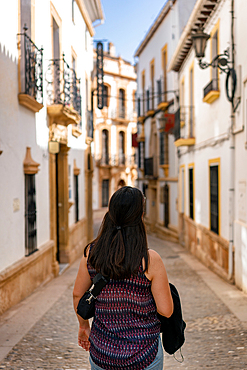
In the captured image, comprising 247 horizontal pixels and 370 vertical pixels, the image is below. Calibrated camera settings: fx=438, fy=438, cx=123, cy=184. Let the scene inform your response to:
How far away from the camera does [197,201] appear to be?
1303cm

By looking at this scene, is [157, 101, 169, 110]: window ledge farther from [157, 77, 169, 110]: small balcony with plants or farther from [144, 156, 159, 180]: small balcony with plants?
[144, 156, 159, 180]: small balcony with plants

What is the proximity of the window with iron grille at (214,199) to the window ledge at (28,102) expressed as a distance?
4.56 meters

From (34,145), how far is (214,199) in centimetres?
465

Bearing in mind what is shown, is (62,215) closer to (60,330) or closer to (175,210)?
(60,330)

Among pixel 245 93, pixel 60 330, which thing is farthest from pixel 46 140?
pixel 60 330

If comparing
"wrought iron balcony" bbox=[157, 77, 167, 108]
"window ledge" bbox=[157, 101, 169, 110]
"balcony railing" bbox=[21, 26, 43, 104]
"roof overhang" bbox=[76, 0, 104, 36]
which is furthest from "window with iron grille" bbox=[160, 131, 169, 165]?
"balcony railing" bbox=[21, 26, 43, 104]

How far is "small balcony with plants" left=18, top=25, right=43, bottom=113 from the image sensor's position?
23.3 feet

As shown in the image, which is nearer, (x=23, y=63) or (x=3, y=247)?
(x=3, y=247)

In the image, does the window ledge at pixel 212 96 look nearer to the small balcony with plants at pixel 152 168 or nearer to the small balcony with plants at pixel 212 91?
the small balcony with plants at pixel 212 91

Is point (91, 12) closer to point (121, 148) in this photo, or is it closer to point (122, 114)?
point (122, 114)

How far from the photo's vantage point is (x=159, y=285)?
7.14ft

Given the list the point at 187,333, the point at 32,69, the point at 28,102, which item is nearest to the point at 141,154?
the point at 32,69

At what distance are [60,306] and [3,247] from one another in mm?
1261

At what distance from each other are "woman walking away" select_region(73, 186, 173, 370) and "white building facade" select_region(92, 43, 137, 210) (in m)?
30.5
